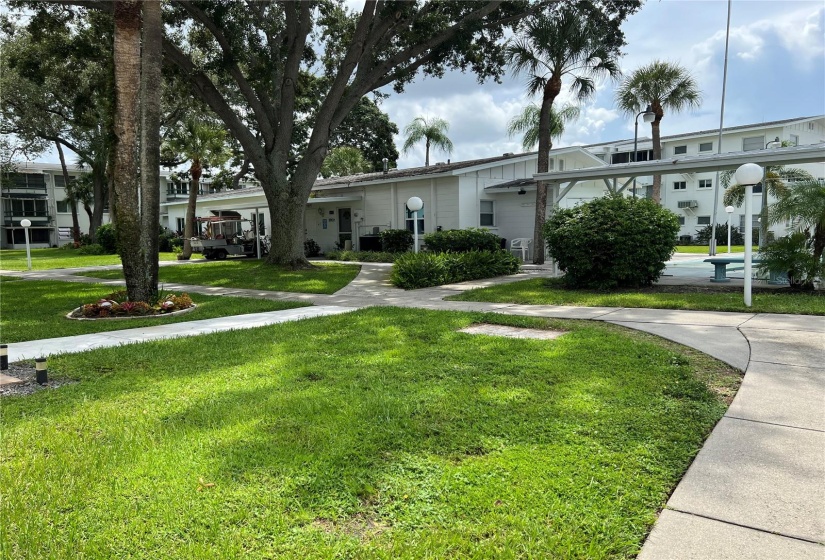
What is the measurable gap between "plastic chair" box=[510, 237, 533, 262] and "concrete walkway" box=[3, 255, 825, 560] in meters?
11.4

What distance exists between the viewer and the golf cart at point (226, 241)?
78.7ft

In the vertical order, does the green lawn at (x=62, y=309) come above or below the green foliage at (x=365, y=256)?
below

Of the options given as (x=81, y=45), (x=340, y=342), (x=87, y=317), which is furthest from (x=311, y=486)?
(x=81, y=45)

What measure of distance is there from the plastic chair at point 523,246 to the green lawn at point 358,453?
1394 cm

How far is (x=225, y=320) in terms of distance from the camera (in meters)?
8.23

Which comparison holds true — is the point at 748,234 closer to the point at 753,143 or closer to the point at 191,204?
the point at 191,204

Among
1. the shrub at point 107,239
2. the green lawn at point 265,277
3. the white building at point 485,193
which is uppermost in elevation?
the white building at point 485,193

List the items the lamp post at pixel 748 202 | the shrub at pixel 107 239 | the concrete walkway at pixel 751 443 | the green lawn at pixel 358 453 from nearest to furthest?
the concrete walkway at pixel 751 443
the green lawn at pixel 358 453
the lamp post at pixel 748 202
the shrub at pixel 107 239

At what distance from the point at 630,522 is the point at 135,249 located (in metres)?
8.86

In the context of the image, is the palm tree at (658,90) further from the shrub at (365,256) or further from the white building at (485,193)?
the shrub at (365,256)

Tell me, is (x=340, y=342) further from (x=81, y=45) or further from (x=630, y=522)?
(x=81, y=45)

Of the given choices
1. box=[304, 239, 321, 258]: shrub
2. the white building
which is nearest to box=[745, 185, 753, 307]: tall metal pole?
the white building

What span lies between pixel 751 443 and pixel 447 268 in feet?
33.2

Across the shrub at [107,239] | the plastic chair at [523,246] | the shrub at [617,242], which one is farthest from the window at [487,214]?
the shrub at [107,239]
